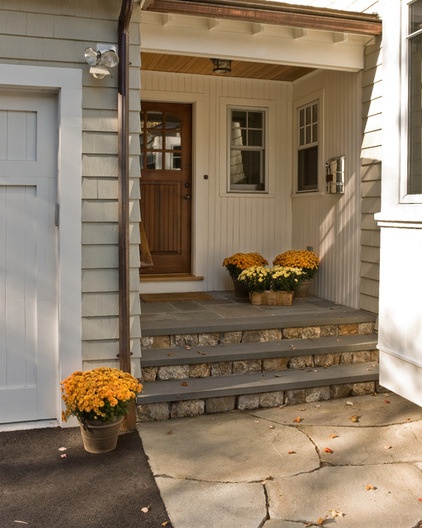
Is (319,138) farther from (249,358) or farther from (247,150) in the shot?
(249,358)

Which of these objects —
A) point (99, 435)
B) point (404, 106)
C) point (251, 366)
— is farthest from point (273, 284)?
point (99, 435)

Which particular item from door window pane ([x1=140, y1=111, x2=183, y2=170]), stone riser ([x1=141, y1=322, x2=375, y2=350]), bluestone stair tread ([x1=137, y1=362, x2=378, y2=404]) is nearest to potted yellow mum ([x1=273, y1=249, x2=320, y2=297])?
→ stone riser ([x1=141, y1=322, x2=375, y2=350])

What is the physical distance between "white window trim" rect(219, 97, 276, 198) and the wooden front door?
0.37 meters

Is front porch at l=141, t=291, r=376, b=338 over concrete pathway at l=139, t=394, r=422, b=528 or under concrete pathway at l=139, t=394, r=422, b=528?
over

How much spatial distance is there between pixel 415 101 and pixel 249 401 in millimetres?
2337

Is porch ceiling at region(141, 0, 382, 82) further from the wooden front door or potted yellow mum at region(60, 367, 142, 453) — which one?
potted yellow mum at region(60, 367, 142, 453)

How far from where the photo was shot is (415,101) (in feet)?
12.4

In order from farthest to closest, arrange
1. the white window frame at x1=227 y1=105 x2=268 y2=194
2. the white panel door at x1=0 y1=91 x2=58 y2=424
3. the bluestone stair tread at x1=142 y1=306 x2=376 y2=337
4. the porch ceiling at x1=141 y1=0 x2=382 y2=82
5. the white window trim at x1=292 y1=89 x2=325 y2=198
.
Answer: the white window frame at x1=227 y1=105 x2=268 y2=194
the white window trim at x1=292 y1=89 x2=325 y2=198
the bluestone stair tread at x1=142 y1=306 x2=376 y2=337
the porch ceiling at x1=141 y1=0 x2=382 y2=82
the white panel door at x1=0 y1=91 x2=58 y2=424

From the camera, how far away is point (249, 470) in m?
3.43

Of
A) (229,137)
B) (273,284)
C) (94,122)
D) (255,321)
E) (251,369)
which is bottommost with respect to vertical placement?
(251,369)

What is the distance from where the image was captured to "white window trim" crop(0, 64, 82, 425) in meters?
3.92

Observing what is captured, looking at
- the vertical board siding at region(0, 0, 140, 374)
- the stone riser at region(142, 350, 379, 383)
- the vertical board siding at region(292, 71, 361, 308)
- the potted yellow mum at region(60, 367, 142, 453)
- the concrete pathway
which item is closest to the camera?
the concrete pathway

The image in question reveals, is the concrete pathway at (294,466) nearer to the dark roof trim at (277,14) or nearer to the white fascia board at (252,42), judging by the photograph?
the white fascia board at (252,42)

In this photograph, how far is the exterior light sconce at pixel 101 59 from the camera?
378 cm
